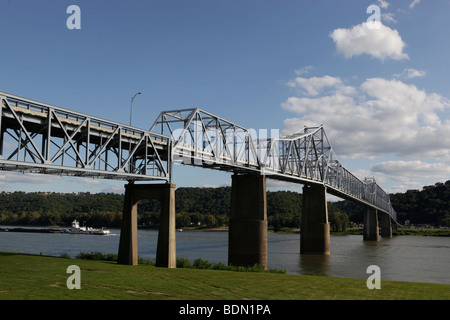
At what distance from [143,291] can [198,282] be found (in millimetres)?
5112

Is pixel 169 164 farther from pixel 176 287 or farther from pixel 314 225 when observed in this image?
pixel 314 225

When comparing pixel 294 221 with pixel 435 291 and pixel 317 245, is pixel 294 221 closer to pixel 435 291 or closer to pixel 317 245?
pixel 317 245

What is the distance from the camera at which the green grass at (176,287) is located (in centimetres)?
2078

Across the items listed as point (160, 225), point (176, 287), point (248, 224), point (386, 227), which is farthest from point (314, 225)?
point (386, 227)

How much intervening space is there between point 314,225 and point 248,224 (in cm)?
2656

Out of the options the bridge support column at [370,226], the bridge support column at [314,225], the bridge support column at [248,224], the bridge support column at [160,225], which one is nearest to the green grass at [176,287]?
the bridge support column at [160,225]

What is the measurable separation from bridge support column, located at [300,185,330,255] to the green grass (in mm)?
49451

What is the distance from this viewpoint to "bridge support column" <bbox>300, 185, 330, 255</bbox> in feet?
257

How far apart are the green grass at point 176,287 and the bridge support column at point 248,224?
2608 cm

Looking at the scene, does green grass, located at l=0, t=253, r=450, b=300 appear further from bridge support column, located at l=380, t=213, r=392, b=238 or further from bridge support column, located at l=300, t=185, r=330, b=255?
bridge support column, located at l=380, t=213, r=392, b=238

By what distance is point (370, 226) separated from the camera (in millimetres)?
146125

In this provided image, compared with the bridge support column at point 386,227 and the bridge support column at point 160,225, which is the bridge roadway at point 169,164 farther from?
the bridge support column at point 386,227
